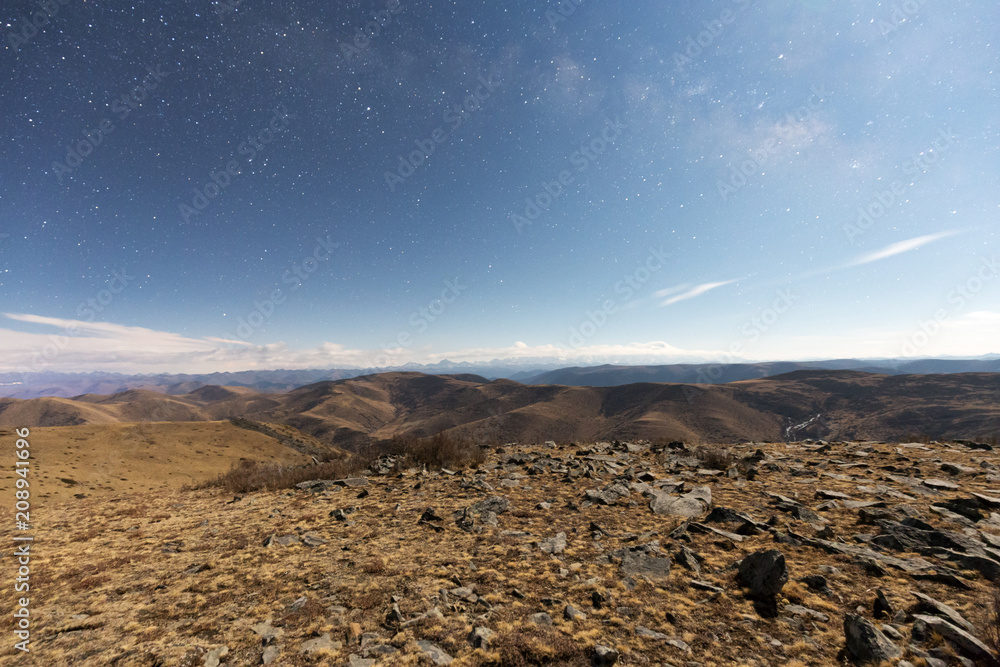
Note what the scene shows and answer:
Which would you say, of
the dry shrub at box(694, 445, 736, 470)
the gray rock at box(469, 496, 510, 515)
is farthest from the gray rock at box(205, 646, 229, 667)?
the dry shrub at box(694, 445, 736, 470)

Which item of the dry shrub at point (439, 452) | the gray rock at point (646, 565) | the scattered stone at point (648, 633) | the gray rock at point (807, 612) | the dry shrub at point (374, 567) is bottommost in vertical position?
the dry shrub at point (439, 452)

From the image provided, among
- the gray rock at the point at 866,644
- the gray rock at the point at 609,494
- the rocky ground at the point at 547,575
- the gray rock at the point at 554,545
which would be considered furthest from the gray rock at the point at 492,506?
the gray rock at the point at 866,644

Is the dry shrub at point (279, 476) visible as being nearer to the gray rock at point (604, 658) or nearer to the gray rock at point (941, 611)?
the gray rock at point (604, 658)

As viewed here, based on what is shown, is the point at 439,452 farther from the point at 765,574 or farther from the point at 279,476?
the point at 765,574

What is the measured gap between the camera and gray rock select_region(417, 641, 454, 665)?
16.5ft

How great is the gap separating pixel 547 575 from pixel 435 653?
123 inches

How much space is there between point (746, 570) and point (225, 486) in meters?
21.5

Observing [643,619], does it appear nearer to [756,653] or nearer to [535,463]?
[756,653]

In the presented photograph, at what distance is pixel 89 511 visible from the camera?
14031 mm

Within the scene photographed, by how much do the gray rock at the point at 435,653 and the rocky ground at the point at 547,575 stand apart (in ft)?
0.09

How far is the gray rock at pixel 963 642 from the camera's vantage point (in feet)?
14.3

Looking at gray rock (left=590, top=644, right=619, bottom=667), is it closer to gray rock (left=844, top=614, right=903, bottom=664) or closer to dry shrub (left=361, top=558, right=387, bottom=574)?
gray rock (left=844, top=614, right=903, bottom=664)

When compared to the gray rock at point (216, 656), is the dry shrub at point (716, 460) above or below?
below

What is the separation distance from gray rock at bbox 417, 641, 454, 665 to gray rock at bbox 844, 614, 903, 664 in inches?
224
